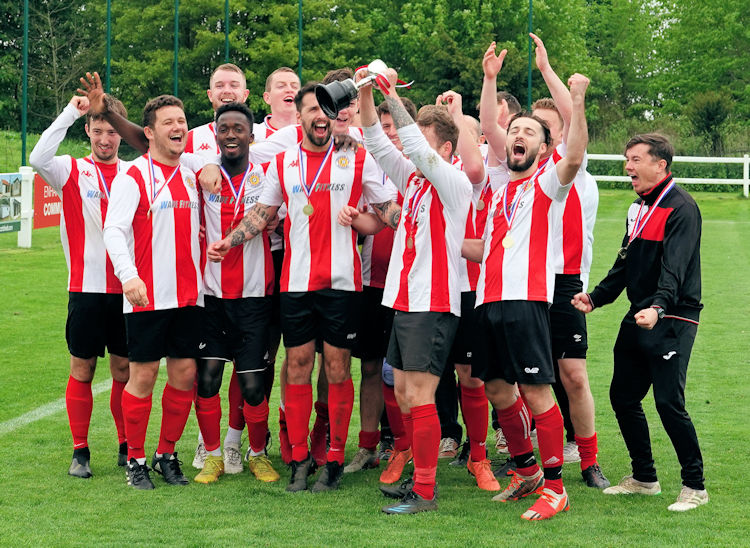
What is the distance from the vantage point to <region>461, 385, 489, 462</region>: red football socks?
19.1 feet

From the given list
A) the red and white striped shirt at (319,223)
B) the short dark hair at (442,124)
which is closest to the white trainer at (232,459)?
the red and white striped shirt at (319,223)

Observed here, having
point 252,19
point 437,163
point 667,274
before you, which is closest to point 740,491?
point 667,274

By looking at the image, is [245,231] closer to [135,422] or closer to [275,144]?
[275,144]

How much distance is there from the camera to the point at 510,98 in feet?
24.5

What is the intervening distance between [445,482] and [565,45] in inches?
1718

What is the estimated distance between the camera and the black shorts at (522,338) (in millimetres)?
5047

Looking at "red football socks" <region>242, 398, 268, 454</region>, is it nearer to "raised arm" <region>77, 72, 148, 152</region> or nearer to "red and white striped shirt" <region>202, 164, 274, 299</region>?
"red and white striped shirt" <region>202, 164, 274, 299</region>

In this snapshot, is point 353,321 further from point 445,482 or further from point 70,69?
point 70,69

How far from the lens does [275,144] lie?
20.4 ft

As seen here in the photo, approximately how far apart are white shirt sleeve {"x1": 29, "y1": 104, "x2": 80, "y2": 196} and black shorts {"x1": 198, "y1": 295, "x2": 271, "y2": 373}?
116 centimetres

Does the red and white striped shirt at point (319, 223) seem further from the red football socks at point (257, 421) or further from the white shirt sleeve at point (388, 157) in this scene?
the red football socks at point (257, 421)

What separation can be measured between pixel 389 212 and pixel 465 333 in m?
0.83

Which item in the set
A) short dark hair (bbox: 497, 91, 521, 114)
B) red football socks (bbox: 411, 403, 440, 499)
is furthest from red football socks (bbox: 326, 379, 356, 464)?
short dark hair (bbox: 497, 91, 521, 114)

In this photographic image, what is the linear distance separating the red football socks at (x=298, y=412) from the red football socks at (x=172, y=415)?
1.96ft
